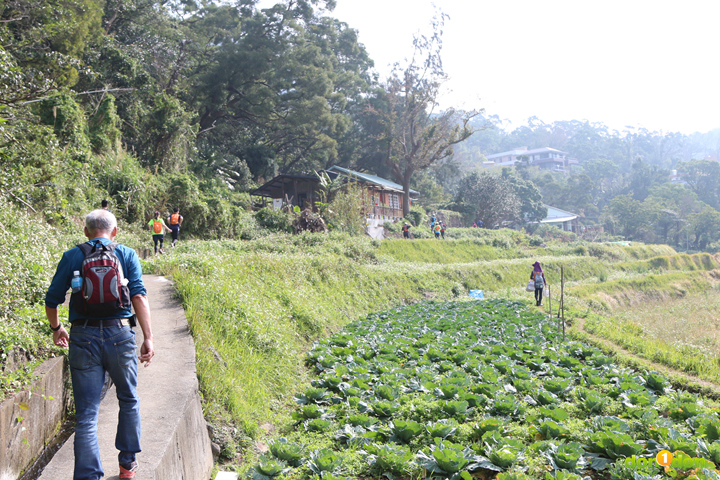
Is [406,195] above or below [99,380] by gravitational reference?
above

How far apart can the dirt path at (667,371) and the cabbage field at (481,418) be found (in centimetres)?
60

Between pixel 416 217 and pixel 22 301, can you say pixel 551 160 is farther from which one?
pixel 22 301

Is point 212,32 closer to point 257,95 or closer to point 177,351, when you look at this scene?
point 257,95

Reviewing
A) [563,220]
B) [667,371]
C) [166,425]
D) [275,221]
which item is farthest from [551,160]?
[166,425]

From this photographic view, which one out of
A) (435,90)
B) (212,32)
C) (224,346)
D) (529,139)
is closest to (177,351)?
(224,346)

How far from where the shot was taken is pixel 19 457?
3895mm

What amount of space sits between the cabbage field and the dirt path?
0.60 metres

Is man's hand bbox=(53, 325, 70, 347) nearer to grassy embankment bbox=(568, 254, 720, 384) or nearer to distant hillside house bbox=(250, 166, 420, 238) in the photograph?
grassy embankment bbox=(568, 254, 720, 384)

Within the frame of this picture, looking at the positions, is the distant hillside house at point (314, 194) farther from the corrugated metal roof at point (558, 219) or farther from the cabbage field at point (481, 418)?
the corrugated metal roof at point (558, 219)

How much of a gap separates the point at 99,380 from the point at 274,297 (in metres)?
6.77

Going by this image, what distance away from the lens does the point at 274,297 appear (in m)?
10.3

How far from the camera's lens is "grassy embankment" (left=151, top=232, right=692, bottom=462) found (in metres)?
6.13

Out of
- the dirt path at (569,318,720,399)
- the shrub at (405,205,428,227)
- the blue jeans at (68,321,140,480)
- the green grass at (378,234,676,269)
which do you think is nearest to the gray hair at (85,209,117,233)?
the blue jeans at (68,321,140,480)

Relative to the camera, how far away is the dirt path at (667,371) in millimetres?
8219
